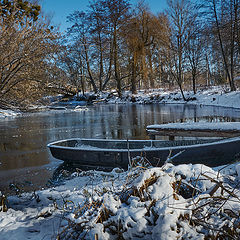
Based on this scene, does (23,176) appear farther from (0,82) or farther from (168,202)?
(168,202)

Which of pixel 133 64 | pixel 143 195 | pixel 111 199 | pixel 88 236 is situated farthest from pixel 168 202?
pixel 133 64

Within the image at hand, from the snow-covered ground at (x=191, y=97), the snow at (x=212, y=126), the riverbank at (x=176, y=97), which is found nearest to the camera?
the snow at (x=212, y=126)

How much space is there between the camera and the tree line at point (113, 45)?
3.75m

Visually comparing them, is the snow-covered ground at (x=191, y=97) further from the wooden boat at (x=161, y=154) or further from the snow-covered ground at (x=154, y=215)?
the snow-covered ground at (x=154, y=215)

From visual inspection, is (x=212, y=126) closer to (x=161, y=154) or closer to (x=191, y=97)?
(x=161, y=154)

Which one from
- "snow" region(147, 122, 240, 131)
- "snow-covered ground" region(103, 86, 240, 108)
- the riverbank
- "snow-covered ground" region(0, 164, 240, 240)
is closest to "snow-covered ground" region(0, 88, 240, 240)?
"snow-covered ground" region(0, 164, 240, 240)

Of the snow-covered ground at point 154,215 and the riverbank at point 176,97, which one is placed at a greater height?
the riverbank at point 176,97

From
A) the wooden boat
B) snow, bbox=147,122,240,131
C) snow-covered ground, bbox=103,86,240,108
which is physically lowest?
the wooden boat

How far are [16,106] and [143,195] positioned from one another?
126 inches

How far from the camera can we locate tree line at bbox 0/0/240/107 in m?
3.75

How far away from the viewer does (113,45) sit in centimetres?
2825

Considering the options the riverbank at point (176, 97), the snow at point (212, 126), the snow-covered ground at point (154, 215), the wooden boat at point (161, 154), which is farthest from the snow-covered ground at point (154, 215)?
the riverbank at point (176, 97)

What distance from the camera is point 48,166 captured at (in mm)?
6336

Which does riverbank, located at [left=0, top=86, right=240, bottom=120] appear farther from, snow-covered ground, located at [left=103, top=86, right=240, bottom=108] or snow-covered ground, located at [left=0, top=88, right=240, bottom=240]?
snow-covered ground, located at [left=0, top=88, right=240, bottom=240]
